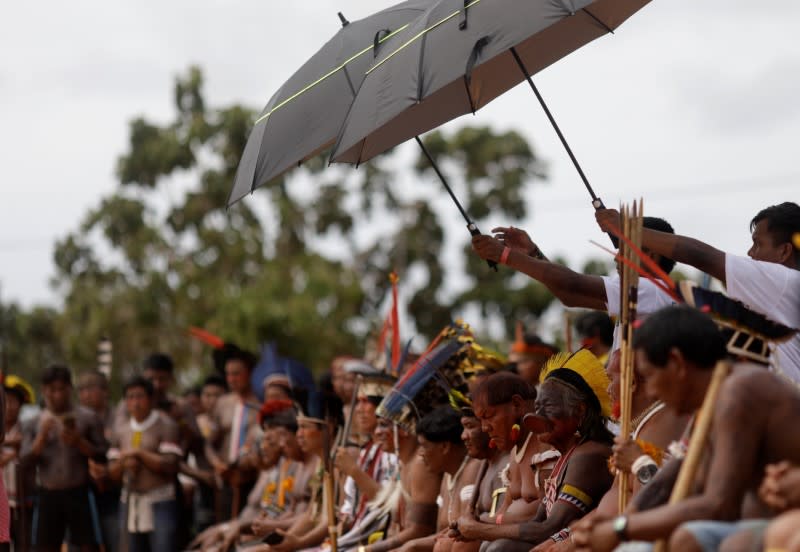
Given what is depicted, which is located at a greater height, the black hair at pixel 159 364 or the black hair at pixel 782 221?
the black hair at pixel 159 364

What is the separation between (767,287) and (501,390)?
2049 mm

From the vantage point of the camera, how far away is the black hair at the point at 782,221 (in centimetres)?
608

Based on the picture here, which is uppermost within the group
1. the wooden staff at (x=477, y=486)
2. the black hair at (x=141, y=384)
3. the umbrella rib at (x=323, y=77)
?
the umbrella rib at (x=323, y=77)

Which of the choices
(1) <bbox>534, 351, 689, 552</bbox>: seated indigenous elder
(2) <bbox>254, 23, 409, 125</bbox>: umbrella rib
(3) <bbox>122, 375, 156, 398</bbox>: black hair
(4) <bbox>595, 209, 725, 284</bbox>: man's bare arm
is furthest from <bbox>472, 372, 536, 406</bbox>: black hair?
(3) <bbox>122, 375, 156, 398</bbox>: black hair

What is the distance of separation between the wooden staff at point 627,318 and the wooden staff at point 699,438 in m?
0.70

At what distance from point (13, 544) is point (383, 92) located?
30.7 feet

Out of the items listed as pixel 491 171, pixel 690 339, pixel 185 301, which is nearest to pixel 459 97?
pixel 690 339

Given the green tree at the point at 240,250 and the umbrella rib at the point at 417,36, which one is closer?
the umbrella rib at the point at 417,36

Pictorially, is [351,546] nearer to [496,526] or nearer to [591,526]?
[496,526]

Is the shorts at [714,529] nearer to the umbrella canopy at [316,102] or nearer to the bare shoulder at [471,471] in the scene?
the umbrella canopy at [316,102]

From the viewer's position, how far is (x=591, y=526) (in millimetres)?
4516

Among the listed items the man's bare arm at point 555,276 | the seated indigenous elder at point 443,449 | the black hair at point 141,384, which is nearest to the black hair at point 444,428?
the seated indigenous elder at point 443,449

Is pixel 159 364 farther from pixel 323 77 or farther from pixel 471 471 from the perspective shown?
pixel 323 77

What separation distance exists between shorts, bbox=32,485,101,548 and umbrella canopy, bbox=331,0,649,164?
23.4ft
